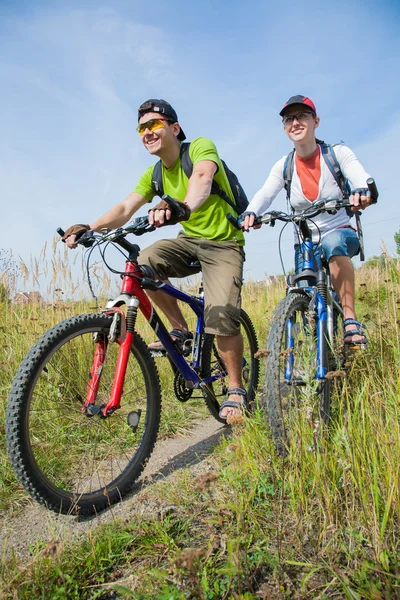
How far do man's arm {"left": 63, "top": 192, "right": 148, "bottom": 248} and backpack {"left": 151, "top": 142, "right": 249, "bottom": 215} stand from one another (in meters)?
0.18

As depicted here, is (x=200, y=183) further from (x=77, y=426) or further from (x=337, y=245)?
(x=77, y=426)

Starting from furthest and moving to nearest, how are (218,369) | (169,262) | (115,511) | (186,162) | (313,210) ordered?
1. (218,369)
2. (169,262)
3. (186,162)
4. (313,210)
5. (115,511)

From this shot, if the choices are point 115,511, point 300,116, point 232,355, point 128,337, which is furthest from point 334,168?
point 115,511

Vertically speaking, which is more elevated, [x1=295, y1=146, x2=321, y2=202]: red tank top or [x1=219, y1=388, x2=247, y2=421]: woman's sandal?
[x1=295, y1=146, x2=321, y2=202]: red tank top

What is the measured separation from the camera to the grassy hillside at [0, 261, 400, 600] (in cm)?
144

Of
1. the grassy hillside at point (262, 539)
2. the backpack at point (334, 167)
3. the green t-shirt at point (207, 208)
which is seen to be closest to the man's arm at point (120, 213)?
A: the green t-shirt at point (207, 208)

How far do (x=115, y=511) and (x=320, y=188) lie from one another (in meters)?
2.64

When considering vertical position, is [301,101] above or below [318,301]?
above

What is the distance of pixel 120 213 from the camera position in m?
3.52

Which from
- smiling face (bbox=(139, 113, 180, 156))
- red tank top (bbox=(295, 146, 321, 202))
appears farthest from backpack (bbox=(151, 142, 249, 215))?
red tank top (bbox=(295, 146, 321, 202))

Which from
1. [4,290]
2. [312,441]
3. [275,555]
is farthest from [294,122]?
[4,290]

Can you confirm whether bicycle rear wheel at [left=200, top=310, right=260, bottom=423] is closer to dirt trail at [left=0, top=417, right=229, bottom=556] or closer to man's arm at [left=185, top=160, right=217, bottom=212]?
dirt trail at [left=0, top=417, right=229, bottom=556]

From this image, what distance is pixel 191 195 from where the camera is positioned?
288 cm

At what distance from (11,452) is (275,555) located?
129 cm
